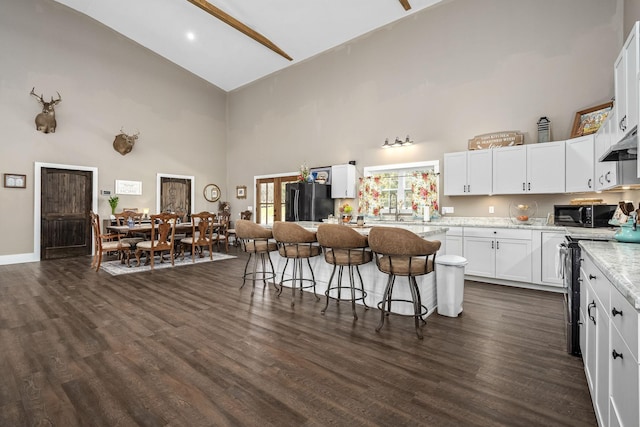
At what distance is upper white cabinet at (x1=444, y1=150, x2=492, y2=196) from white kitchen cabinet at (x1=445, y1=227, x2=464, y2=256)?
2.20ft

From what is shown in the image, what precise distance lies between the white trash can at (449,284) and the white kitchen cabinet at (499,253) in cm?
175

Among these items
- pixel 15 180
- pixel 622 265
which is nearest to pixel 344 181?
pixel 622 265

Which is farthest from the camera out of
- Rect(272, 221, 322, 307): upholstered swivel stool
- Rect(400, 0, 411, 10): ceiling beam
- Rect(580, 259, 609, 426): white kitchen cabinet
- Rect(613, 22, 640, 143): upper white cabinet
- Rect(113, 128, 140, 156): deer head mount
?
Rect(113, 128, 140, 156): deer head mount

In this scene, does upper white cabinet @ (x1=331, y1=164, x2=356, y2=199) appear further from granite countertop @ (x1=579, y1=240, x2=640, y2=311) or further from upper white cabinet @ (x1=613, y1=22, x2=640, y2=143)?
granite countertop @ (x1=579, y1=240, x2=640, y2=311)

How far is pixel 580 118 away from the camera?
436 cm

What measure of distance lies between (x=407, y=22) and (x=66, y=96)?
770cm

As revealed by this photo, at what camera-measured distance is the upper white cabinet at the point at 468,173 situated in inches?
192

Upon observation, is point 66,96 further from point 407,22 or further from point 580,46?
point 580,46

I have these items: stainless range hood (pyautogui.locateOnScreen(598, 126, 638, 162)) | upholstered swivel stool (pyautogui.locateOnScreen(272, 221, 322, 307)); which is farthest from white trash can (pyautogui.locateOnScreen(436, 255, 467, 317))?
stainless range hood (pyautogui.locateOnScreen(598, 126, 638, 162))

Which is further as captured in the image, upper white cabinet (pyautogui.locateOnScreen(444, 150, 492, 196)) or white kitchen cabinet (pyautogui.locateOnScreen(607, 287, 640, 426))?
upper white cabinet (pyautogui.locateOnScreen(444, 150, 492, 196))

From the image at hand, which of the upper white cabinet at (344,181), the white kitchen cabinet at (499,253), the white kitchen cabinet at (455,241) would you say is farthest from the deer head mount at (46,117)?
the white kitchen cabinet at (499,253)

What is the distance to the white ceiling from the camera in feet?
20.2

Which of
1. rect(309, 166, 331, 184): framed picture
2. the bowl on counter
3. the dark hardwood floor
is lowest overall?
the dark hardwood floor

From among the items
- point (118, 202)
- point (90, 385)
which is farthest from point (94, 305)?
point (118, 202)
